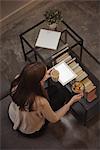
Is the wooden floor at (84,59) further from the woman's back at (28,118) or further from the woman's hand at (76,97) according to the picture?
the woman's hand at (76,97)

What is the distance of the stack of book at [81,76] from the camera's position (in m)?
2.82

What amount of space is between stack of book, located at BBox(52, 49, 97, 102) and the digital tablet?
0.15 feet

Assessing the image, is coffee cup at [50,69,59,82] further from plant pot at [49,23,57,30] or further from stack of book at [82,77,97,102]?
plant pot at [49,23,57,30]

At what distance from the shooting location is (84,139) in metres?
2.95

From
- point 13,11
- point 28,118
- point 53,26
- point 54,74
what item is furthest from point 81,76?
point 13,11

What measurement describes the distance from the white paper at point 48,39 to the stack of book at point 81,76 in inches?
5.9

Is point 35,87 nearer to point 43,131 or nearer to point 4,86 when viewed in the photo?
point 43,131

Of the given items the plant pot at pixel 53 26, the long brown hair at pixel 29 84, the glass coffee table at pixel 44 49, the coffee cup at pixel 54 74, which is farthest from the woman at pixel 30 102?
the plant pot at pixel 53 26

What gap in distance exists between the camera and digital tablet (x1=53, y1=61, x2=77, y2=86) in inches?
111

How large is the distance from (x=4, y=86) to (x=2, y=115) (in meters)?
0.45

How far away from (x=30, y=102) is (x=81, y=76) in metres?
0.79

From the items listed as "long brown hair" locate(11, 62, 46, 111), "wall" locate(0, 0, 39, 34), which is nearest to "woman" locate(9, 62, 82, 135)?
"long brown hair" locate(11, 62, 46, 111)

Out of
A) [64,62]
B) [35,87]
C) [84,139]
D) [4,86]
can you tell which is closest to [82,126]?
[84,139]

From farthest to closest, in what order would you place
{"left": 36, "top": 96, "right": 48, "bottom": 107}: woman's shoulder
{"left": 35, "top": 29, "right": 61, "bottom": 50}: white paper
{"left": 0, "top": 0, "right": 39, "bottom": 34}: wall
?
{"left": 0, "top": 0, "right": 39, "bottom": 34}: wall, {"left": 35, "top": 29, "right": 61, "bottom": 50}: white paper, {"left": 36, "top": 96, "right": 48, "bottom": 107}: woman's shoulder
